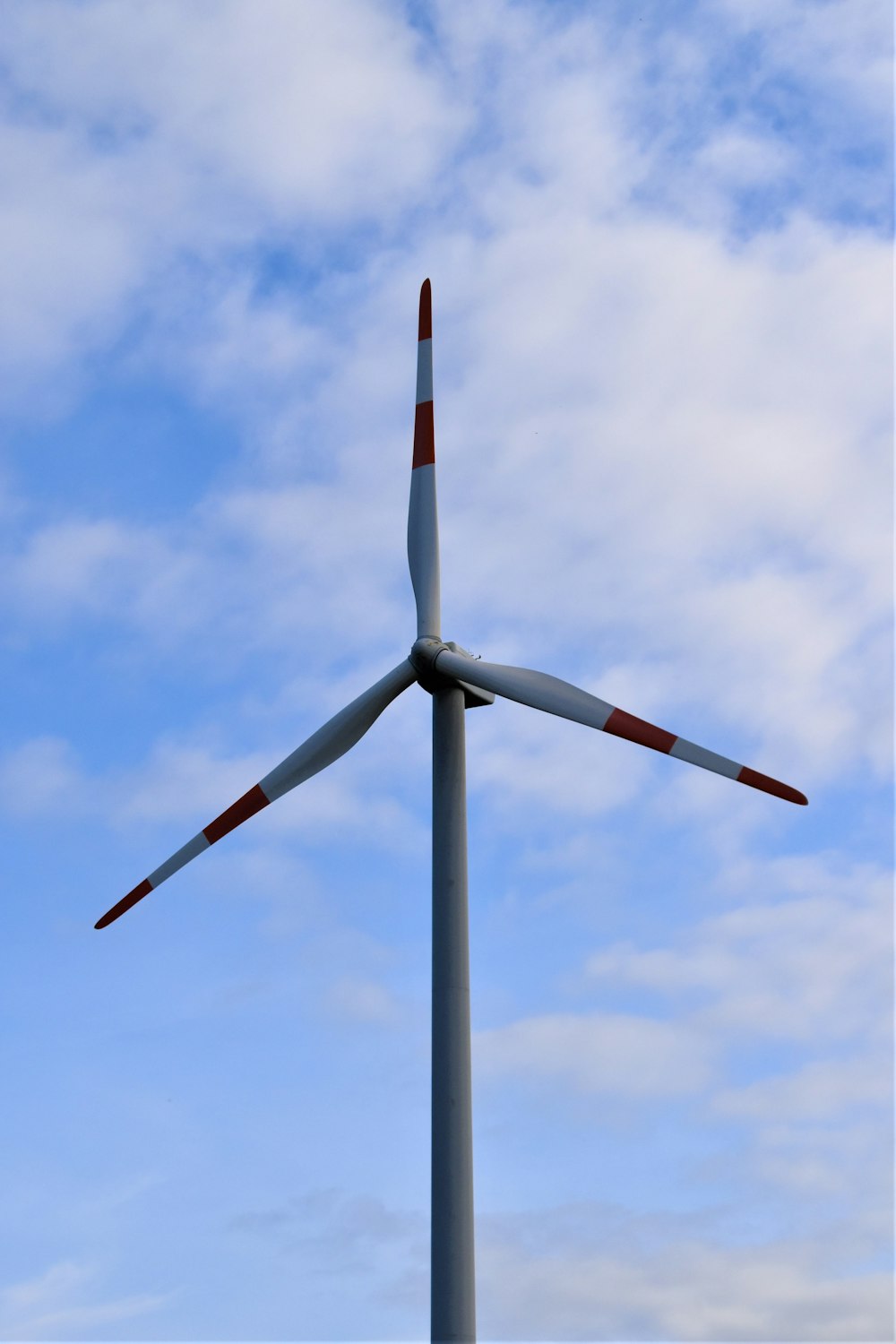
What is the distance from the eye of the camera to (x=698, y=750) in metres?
24.9

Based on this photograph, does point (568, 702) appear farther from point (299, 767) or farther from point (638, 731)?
point (299, 767)

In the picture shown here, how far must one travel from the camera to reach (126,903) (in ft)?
96.5

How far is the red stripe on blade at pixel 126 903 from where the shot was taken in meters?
29.2

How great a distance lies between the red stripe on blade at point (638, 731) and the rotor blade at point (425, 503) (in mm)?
3798

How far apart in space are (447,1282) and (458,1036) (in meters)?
3.50

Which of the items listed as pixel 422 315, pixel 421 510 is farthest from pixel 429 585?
pixel 422 315

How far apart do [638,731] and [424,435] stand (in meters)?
8.42

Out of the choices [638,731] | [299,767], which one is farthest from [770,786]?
[299,767]

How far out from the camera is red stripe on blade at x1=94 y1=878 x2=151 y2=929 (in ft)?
95.7

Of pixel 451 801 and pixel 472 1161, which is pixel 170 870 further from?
pixel 472 1161

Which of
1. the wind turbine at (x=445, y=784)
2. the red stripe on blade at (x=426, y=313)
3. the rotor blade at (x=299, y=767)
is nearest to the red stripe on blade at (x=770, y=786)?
the wind turbine at (x=445, y=784)

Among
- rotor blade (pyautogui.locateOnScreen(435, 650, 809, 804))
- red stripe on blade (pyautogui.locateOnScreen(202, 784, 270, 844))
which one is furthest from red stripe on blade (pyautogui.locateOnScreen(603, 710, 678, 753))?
red stripe on blade (pyautogui.locateOnScreen(202, 784, 270, 844))

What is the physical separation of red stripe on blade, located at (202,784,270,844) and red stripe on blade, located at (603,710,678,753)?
21.7ft

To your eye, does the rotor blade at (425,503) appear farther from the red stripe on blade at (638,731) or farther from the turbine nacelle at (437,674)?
the red stripe on blade at (638,731)
